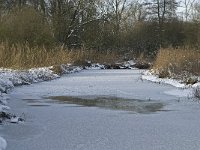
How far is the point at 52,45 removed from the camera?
82.8ft

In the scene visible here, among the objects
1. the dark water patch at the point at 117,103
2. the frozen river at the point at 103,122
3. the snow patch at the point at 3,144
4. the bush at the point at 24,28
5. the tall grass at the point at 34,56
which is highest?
the bush at the point at 24,28

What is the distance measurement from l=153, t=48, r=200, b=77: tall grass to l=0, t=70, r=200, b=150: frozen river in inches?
148

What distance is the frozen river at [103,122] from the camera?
17.5 feet

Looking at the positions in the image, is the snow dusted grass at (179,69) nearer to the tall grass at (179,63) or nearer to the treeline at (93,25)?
the tall grass at (179,63)

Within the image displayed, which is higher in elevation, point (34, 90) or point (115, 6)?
point (115, 6)

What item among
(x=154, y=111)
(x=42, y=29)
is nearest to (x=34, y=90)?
(x=154, y=111)

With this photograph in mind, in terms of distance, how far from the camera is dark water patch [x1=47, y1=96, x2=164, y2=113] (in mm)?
8336

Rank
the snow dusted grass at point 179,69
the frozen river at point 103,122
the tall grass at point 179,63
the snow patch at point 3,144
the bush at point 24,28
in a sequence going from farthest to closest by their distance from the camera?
the bush at point 24,28 < the tall grass at point 179,63 < the snow dusted grass at point 179,69 < the frozen river at point 103,122 < the snow patch at point 3,144

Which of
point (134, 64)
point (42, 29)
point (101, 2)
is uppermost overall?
point (101, 2)

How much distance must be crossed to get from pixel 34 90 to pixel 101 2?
24648mm

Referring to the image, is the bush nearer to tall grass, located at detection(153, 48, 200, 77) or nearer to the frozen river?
tall grass, located at detection(153, 48, 200, 77)

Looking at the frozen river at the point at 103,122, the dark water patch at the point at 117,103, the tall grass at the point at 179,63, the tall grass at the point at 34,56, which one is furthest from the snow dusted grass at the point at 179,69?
the tall grass at the point at 34,56

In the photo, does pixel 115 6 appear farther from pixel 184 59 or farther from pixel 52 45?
pixel 184 59

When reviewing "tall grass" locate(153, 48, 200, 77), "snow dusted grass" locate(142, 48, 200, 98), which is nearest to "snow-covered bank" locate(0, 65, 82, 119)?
"snow dusted grass" locate(142, 48, 200, 98)
